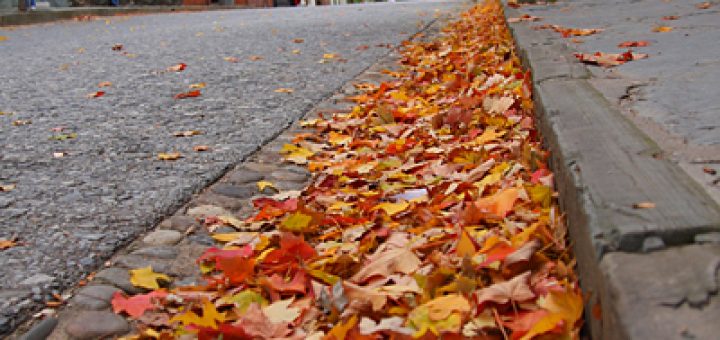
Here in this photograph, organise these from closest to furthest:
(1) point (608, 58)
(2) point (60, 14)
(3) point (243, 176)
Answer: (3) point (243, 176) → (1) point (608, 58) → (2) point (60, 14)

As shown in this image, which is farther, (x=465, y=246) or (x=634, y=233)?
(x=465, y=246)

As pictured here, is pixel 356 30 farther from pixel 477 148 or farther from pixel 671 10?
pixel 477 148

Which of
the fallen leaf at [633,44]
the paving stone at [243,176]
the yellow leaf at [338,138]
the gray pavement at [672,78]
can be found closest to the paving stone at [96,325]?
the paving stone at [243,176]

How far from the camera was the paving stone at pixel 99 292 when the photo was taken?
5.41 feet

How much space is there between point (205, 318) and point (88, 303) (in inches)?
12.8

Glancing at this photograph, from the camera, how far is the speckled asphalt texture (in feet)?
6.44

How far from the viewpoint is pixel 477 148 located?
2.50 m

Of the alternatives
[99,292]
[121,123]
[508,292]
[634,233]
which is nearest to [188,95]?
[121,123]

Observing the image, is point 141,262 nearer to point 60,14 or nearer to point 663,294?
point 663,294

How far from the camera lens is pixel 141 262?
184cm

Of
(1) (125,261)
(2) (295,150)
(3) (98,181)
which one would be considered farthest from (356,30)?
(1) (125,261)

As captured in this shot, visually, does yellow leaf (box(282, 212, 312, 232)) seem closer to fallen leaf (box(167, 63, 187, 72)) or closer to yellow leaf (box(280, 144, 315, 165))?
yellow leaf (box(280, 144, 315, 165))

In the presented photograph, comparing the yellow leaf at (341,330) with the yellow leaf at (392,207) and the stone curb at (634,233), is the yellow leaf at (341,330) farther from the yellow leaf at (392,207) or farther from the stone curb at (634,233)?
the yellow leaf at (392,207)

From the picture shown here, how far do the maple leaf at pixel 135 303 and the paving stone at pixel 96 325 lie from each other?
2 centimetres
